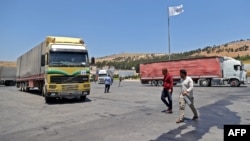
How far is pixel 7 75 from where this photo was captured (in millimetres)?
53062

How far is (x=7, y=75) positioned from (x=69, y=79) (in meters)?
39.0

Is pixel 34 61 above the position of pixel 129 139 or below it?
above

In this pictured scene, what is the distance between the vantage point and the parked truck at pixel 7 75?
172 feet

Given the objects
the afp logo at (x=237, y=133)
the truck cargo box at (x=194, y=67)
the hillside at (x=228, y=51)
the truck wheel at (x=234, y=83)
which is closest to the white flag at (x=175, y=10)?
the truck cargo box at (x=194, y=67)

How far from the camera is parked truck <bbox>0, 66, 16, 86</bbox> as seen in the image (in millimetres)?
52306

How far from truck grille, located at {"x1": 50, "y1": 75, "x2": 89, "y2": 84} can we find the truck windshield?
0.68 meters

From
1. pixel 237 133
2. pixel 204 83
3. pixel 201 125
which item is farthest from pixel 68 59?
pixel 204 83

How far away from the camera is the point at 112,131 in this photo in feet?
30.0

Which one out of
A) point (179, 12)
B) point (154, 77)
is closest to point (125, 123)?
point (154, 77)

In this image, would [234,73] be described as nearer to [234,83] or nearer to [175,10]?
[234,83]

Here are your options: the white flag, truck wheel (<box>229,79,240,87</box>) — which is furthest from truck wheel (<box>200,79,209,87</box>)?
the white flag

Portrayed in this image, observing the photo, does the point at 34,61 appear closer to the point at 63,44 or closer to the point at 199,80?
the point at 63,44

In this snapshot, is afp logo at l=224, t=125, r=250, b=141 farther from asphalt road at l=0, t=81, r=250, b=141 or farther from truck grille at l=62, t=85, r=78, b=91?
truck grille at l=62, t=85, r=78, b=91

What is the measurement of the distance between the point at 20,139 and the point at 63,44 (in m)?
10.6
